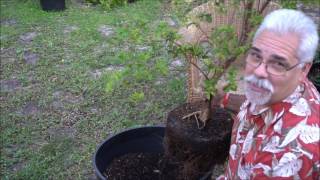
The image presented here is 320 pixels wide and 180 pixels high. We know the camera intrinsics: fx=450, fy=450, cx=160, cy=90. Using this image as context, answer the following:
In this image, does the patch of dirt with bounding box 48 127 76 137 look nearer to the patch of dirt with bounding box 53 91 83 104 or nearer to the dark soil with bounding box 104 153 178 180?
the patch of dirt with bounding box 53 91 83 104

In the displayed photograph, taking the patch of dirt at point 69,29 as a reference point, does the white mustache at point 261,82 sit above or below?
above

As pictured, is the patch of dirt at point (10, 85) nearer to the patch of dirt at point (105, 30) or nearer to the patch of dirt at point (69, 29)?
the patch of dirt at point (69, 29)

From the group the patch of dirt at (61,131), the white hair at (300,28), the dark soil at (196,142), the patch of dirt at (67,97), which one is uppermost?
the white hair at (300,28)

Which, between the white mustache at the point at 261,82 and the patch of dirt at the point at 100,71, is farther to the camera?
the patch of dirt at the point at 100,71

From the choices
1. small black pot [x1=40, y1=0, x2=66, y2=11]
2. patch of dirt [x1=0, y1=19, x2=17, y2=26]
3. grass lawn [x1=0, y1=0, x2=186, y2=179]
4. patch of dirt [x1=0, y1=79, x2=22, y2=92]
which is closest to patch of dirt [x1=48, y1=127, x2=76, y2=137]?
grass lawn [x1=0, y1=0, x2=186, y2=179]

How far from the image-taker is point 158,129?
288 cm

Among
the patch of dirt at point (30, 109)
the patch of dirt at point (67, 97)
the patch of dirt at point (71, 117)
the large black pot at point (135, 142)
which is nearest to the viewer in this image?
the large black pot at point (135, 142)

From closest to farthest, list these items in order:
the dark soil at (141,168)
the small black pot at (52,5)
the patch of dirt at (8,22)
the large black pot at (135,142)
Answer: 1. the dark soil at (141,168)
2. the large black pot at (135,142)
3. the patch of dirt at (8,22)
4. the small black pot at (52,5)

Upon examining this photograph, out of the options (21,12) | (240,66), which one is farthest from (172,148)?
(21,12)

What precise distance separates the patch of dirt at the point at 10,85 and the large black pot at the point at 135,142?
1.94m

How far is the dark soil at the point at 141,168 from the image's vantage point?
2686 millimetres

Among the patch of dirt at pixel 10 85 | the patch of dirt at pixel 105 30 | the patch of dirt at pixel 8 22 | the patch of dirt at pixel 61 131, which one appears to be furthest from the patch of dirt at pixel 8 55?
the patch of dirt at pixel 61 131

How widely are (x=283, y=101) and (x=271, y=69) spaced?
0.15 meters

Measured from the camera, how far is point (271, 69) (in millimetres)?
1761
